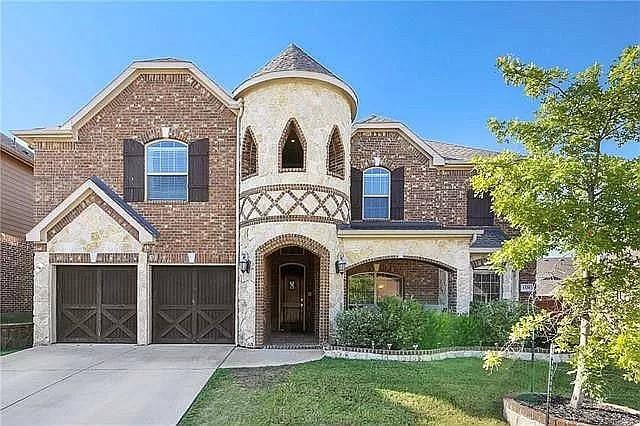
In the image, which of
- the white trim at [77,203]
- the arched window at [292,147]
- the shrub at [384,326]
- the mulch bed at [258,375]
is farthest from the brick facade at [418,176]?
the mulch bed at [258,375]

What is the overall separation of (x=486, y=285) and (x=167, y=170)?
11.0m

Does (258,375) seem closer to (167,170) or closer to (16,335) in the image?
(167,170)

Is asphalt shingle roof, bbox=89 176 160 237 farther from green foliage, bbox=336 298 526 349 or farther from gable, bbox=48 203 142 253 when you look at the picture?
green foliage, bbox=336 298 526 349

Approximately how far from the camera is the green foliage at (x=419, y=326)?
11523 mm

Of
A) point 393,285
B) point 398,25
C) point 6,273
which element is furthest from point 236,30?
point 6,273

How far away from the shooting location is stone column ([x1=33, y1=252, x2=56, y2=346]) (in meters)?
13.4

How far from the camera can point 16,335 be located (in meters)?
13.4

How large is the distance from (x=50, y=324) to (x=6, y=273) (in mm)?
4829

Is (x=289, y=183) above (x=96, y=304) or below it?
above

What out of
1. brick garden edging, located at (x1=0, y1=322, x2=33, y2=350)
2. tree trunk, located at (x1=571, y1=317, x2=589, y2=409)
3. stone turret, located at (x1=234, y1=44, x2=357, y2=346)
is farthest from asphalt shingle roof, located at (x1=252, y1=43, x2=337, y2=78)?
brick garden edging, located at (x1=0, y1=322, x2=33, y2=350)

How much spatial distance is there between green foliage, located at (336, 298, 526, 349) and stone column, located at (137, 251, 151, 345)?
5.56 m

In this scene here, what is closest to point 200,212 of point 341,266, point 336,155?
Answer: point 336,155

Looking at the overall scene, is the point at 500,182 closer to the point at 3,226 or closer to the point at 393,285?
the point at 393,285

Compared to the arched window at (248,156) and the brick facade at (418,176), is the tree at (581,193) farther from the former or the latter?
the brick facade at (418,176)
